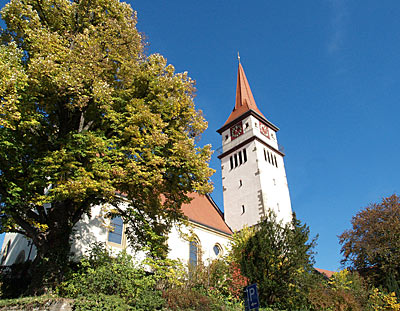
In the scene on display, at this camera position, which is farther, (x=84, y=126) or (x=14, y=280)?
(x=14, y=280)

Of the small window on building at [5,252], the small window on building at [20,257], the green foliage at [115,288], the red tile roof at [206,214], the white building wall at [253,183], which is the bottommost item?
the green foliage at [115,288]

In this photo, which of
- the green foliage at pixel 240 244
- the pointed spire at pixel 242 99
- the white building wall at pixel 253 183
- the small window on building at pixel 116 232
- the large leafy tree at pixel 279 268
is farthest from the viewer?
the pointed spire at pixel 242 99

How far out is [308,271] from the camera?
15.0 meters

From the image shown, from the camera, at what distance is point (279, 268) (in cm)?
1439

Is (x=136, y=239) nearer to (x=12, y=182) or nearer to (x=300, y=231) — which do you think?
(x=12, y=182)

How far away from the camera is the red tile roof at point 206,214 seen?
80.3ft

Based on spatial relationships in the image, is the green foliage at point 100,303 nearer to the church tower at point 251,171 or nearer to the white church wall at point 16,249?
the white church wall at point 16,249

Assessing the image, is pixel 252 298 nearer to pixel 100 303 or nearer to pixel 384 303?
pixel 100 303

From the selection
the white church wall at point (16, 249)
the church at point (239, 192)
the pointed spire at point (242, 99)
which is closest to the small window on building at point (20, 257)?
the white church wall at point (16, 249)

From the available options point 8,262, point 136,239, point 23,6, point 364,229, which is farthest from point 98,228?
point 364,229

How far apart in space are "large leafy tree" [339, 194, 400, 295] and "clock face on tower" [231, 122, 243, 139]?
13.6m

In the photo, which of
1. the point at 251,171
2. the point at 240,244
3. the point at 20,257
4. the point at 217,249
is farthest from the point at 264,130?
A: the point at 20,257

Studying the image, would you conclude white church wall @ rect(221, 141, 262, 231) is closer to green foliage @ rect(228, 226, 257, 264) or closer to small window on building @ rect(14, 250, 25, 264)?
green foliage @ rect(228, 226, 257, 264)

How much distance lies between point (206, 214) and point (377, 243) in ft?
48.2
